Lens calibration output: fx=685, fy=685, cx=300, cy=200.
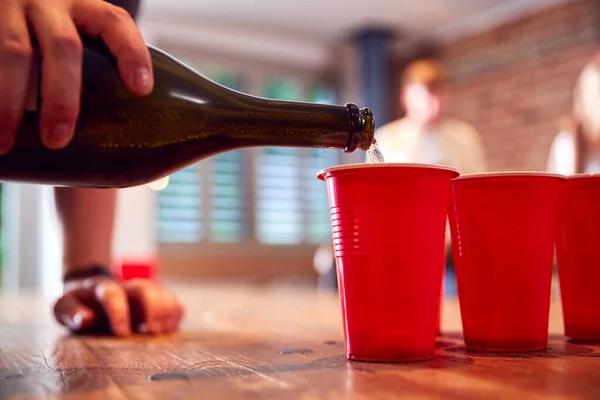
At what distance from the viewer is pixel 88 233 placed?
1.18m

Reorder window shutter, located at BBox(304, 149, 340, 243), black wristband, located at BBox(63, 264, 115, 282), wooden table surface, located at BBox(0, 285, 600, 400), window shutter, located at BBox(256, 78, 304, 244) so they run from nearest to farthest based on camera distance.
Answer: wooden table surface, located at BBox(0, 285, 600, 400)
black wristband, located at BBox(63, 264, 115, 282)
window shutter, located at BBox(256, 78, 304, 244)
window shutter, located at BBox(304, 149, 340, 243)

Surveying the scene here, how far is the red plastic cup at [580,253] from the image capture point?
2.44 ft

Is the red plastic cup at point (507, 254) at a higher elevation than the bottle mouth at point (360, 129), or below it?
below

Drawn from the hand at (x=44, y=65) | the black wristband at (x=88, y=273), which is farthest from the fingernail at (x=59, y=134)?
the black wristband at (x=88, y=273)

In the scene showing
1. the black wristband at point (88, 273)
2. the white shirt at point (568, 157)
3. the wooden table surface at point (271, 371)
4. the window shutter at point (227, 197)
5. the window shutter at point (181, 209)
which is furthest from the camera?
the window shutter at point (227, 197)

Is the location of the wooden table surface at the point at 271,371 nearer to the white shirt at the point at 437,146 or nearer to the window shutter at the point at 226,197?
the white shirt at the point at 437,146

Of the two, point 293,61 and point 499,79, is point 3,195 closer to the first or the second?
point 293,61

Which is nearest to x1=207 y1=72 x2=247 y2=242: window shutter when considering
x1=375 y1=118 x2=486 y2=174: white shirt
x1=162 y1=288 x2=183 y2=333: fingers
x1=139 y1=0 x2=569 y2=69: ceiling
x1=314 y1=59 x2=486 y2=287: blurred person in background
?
x1=139 y1=0 x2=569 y2=69: ceiling

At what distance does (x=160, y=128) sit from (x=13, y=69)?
180mm

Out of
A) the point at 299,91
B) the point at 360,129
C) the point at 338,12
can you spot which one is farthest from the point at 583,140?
the point at 299,91

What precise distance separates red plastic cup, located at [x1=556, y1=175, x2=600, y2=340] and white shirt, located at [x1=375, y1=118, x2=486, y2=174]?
10.1 feet

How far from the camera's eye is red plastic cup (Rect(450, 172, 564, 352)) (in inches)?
26.0

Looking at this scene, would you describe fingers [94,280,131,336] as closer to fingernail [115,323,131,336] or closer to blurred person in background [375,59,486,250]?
fingernail [115,323,131,336]

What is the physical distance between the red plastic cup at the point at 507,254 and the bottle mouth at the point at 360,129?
0.35ft
